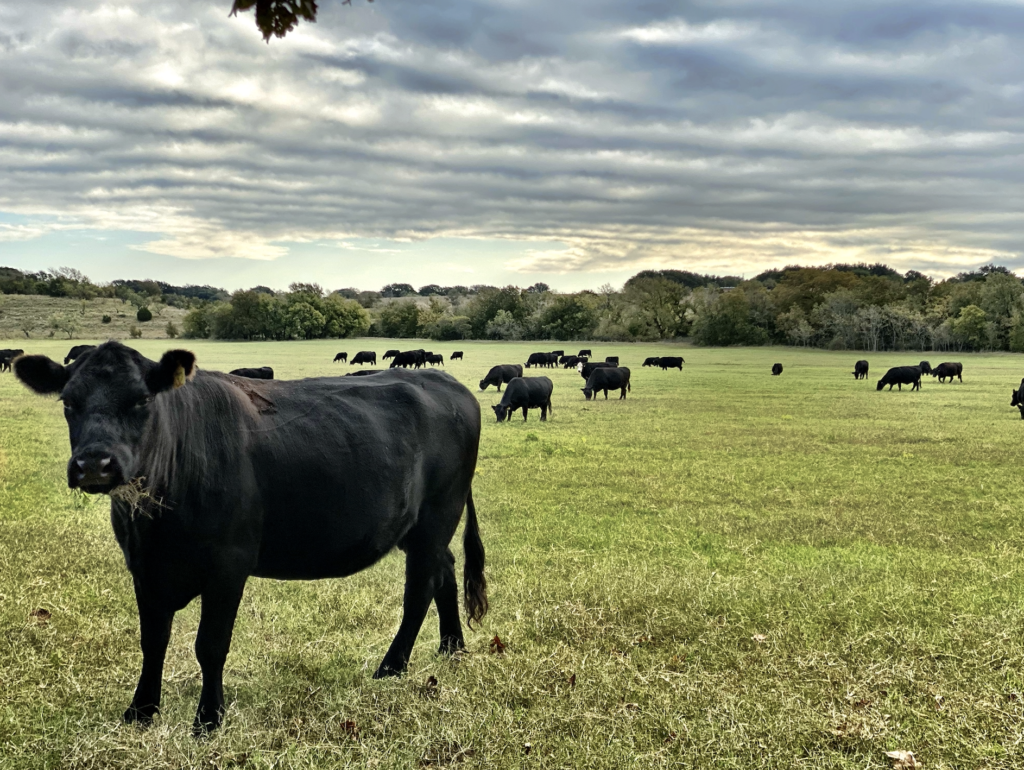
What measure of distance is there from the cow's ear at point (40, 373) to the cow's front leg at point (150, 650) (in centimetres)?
125

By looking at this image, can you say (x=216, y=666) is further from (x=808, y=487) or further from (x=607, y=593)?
(x=808, y=487)

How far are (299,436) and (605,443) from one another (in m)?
14.4

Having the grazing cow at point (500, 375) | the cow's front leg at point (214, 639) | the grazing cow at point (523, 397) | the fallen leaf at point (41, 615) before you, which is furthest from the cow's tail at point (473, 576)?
the grazing cow at point (500, 375)

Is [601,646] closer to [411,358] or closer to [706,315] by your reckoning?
[411,358]

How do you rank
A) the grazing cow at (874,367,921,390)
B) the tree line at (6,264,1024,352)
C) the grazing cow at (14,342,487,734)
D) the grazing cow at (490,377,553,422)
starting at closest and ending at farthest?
the grazing cow at (14,342,487,734) < the grazing cow at (490,377,553,422) < the grazing cow at (874,367,921,390) < the tree line at (6,264,1024,352)

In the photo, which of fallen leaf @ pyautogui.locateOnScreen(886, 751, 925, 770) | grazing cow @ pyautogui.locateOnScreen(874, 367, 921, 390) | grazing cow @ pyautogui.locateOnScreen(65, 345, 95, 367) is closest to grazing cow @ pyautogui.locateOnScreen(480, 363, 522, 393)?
grazing cow @ pyautogui.locateOnScreen(874, 367, 921, 390)

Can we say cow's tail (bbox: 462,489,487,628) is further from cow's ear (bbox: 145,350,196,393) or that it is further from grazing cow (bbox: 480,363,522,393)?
grazing cow (bbox: 480,363,522,393)

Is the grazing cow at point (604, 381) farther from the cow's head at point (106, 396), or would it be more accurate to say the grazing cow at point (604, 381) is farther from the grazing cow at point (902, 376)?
the cow's head at point (106, 396)

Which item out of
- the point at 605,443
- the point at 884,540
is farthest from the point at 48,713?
the point at 605,443

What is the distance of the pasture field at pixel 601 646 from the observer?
4402 millimetres

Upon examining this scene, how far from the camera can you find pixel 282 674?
531cm

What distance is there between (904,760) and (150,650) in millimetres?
4533

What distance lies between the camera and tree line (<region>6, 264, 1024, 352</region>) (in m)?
85.8

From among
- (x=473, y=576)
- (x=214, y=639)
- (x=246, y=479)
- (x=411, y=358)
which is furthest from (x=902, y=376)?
(x=214, y=639)
